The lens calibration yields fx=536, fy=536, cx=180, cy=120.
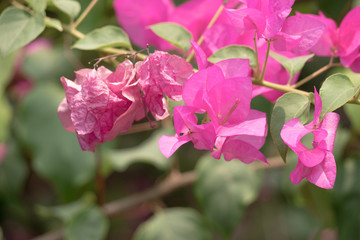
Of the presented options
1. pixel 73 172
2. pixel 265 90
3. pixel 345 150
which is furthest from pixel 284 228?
pixel 265 90

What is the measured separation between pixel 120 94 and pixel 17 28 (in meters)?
0.14

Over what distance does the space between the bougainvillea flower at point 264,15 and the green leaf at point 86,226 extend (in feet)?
1.55

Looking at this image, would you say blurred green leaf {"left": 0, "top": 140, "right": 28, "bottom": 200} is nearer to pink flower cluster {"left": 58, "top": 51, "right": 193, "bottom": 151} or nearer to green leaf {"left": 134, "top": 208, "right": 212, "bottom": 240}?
green leaf {"left": 134, "top": 208, "right": 212, "bottom": 240}

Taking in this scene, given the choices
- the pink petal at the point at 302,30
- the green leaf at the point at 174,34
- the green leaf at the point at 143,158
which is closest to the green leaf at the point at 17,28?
the green leaf at the point at 174,34

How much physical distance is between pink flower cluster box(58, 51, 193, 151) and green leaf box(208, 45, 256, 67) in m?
0.04

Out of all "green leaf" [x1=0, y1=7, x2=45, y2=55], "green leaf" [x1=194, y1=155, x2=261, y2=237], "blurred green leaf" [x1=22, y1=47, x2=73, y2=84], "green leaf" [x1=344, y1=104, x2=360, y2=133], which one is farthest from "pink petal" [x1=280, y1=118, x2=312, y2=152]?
"blurred green leaf" [x1=22, y1=47, x2=73, y2=84]

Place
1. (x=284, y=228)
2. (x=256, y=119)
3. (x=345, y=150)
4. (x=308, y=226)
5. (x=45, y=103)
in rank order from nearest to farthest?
(x=256, y=119), (x=345, y=150), (x=45, y=103), (x=308, y=226), (x=284, y=228)

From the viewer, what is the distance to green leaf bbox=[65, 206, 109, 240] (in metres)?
0.82

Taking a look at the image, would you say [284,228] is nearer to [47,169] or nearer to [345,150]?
[345,150]

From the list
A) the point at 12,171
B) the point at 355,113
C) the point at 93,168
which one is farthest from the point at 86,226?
the point at 355,113

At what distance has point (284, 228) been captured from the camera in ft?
4.89

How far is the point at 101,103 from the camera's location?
1.43 ft

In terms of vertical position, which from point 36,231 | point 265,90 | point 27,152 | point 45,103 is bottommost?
point 36,231

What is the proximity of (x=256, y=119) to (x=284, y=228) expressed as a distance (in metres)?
1.12
